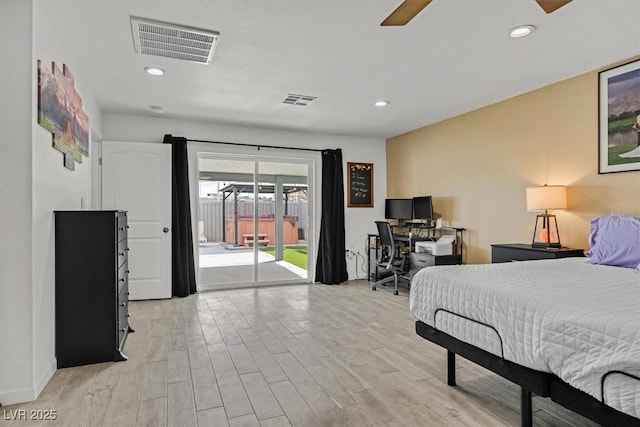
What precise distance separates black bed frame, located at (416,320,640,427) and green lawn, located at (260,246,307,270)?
13.2 ft

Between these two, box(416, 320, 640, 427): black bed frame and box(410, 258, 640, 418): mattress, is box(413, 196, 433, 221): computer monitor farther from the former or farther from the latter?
box(416, 320, 640, 427): black bed frame

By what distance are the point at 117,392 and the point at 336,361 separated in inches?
59.3

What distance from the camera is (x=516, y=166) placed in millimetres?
4164

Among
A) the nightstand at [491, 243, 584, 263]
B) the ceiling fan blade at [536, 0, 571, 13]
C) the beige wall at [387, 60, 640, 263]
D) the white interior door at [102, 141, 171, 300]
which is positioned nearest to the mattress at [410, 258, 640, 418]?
the nightstand at [491, 243, 584, 263]

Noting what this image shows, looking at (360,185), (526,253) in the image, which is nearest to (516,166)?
(526,253)

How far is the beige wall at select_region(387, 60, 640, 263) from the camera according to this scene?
11.1 ft

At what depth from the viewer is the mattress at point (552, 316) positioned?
4.42 feet

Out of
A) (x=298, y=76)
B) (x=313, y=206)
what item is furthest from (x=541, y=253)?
(x=313, y=206)

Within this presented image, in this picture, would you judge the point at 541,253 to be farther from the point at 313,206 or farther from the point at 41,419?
the point at 41,419

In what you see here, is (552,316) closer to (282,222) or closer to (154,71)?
(154,71)

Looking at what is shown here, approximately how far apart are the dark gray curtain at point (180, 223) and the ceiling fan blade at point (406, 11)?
3.77 m

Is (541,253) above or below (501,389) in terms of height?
above

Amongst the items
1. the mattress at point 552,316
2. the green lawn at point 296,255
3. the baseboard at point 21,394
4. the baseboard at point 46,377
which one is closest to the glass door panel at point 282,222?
the green lawn at point 296,255

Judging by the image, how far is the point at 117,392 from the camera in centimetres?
235
